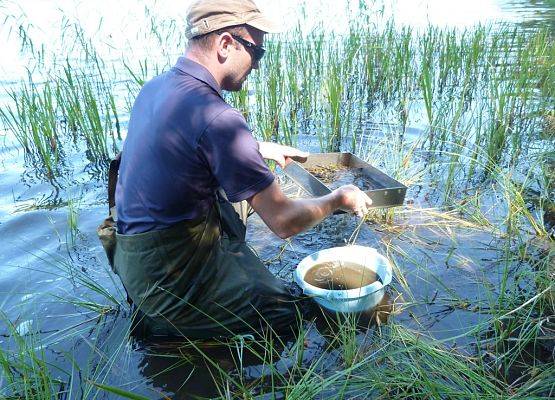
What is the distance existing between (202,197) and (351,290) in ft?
2.68

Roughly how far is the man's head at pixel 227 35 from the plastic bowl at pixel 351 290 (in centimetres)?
102

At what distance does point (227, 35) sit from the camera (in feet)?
6.34

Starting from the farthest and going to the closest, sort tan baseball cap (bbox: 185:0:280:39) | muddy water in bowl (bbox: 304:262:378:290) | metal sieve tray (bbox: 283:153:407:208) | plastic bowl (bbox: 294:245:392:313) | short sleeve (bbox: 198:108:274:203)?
1. metal sieve tray (bbox: 283:153:407:208)
2. muddy water in bowl (bbox: 304:262:378:290)
3. plastic bowl (bbox: 294:245:392:313)
4. tan baseball cap (bbox: 185:0:280:39)
5. short sleeve (bbox: 198:108:274:203)

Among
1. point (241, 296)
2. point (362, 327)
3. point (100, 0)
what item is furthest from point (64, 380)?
point (100, 0)

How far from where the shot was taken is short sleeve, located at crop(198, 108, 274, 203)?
178cm

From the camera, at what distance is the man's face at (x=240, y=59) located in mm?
1978

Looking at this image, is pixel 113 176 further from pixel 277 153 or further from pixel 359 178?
pixel 359 178

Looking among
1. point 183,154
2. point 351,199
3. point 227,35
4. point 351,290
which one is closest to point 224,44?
point 227,35

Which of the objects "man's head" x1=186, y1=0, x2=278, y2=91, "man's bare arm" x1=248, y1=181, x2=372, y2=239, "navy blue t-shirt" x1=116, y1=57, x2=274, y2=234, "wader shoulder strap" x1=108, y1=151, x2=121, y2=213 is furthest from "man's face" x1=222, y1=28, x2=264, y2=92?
"wader shoulder strap" x1=108, y1=151, x2=121, y2=213

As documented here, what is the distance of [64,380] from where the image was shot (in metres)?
2.03

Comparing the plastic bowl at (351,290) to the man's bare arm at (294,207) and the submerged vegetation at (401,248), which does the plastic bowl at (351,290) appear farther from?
the man's bare arm at (294,207)

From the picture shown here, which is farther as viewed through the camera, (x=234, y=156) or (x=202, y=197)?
(x=202, y=197)

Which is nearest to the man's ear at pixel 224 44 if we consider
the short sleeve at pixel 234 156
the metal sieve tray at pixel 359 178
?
the short sleeve at pixel 234 156

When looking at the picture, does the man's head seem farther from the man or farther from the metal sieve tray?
the metal sieve tray
